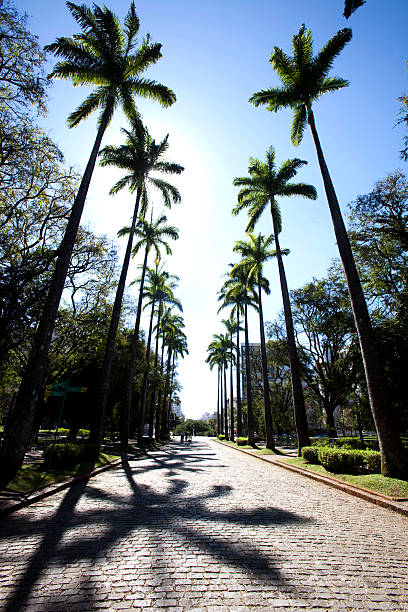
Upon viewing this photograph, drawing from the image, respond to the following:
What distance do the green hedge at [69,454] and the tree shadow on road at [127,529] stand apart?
3623 millimetres

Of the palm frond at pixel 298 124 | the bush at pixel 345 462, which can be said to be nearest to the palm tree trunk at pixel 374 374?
the bush at pixel 345 462

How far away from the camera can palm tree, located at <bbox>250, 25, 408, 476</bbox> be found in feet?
27.9

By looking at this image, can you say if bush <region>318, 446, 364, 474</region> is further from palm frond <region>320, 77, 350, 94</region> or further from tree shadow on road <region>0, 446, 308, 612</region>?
palm frond <region>320, 77, 350, 94</region>

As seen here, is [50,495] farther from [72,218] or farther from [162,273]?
[162,273]

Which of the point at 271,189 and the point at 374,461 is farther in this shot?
the point at 271,189

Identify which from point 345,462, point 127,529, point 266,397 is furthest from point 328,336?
point 127,529

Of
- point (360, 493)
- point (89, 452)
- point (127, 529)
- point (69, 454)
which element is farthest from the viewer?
point (89, 452)

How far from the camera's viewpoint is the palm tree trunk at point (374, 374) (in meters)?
8.31

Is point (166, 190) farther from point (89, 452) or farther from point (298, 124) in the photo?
point (89, 452)

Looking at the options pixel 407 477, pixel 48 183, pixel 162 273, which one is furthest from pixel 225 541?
pixel 162 273

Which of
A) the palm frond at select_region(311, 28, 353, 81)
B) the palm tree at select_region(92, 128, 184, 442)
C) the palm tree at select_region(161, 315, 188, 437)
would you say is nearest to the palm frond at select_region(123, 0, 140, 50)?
the palm tree at select_region(92, 128, 184, 442)

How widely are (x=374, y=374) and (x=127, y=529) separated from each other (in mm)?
8108

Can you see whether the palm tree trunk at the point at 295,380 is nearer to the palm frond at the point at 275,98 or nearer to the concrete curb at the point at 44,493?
the palm frond at the point at 275,98

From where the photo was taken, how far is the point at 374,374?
915 centimetres
